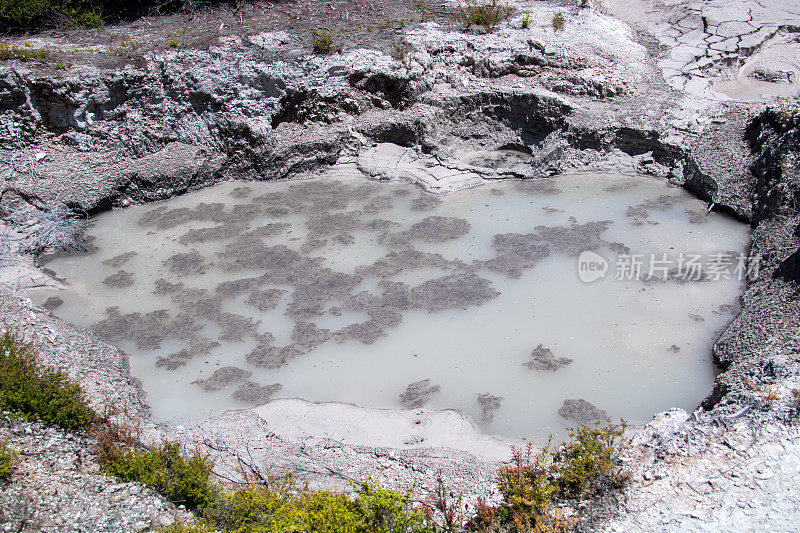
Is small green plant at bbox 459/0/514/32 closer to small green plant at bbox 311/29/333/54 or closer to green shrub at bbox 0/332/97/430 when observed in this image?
small green plant at bbox 311/29/333/54

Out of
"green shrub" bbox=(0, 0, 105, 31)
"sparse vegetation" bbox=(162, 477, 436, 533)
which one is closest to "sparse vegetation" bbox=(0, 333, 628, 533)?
"sparse vegetation" bbox=(162, 477, 436, 533)

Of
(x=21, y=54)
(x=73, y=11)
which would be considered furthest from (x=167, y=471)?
(x=73, y=11)

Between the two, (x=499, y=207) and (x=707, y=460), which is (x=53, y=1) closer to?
(x=499, y=207)

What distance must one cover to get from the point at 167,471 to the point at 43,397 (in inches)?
47.6

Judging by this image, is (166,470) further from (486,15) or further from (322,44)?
(486,15)

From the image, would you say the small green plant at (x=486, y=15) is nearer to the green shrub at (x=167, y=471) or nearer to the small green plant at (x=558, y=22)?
the small green plant at (x=558, y=22)

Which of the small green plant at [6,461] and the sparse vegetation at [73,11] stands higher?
the sparse vegetation at [73,11]

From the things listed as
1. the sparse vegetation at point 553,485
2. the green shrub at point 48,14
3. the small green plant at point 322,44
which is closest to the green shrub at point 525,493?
the sparse vegetation at point 553,485

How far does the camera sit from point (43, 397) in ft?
14.6

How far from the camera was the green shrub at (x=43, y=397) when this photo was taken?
441cm

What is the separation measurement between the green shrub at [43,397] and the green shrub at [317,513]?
1.41m

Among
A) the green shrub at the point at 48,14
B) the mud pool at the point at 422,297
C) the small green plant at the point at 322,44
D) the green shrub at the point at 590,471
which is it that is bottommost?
the mud pool at the point at 422,297

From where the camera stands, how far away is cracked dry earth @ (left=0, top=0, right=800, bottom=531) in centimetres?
529

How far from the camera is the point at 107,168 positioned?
8.35 m
